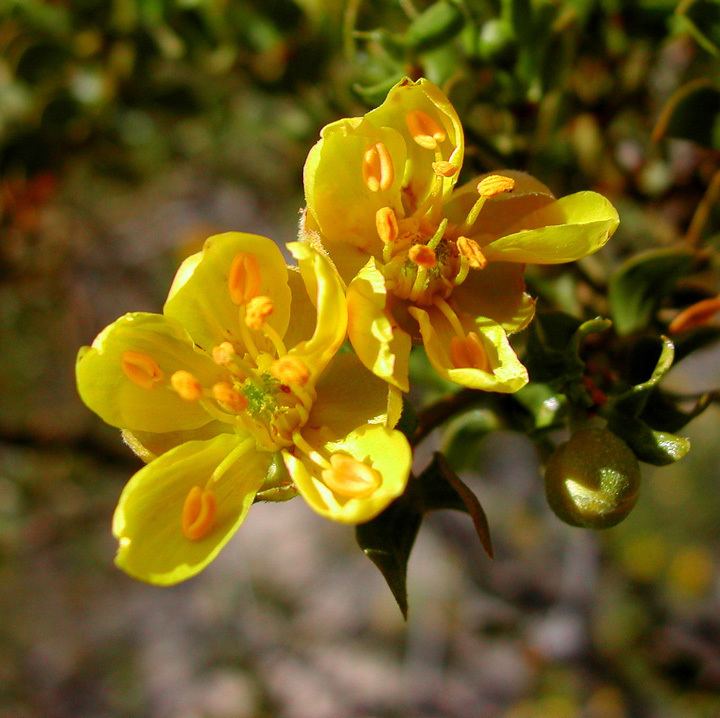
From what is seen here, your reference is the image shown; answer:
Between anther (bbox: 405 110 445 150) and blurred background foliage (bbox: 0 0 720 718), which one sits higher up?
anther (bbox: 405 110 445 150)

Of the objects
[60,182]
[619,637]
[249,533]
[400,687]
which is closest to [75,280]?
[60,182]

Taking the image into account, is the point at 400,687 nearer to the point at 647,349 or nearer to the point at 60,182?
the point at 60,182

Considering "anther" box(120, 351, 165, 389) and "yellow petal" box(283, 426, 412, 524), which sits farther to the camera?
"anther" box(120, 351, 165, 389)

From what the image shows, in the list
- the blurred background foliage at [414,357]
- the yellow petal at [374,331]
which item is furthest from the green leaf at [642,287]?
the yellow petal at [374,331]

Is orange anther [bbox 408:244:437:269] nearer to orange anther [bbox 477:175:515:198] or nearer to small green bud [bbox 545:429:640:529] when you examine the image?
orange anther [bbox 477:175:515:198]

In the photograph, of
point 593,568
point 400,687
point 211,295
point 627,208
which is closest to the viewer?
point 211,295

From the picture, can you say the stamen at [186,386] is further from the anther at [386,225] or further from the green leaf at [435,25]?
the green leaf at [435,25]

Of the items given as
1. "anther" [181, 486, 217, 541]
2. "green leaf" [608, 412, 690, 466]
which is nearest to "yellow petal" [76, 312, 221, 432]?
"anther" [181, 486, 217, 541]
